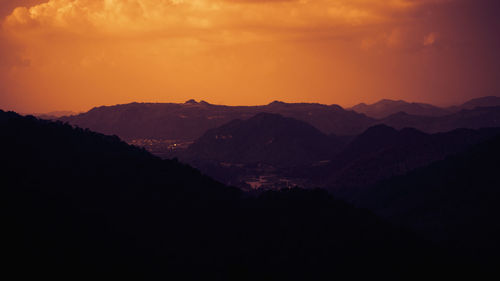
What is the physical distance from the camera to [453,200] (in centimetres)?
11394

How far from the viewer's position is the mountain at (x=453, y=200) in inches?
3627

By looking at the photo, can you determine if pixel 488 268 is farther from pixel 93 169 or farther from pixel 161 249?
pixel 93 169

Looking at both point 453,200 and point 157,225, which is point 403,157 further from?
point 157,225

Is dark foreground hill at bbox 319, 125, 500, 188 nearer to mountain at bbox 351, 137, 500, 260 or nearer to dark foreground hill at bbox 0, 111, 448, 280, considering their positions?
mountain at bbox 351, 137, 500, 260

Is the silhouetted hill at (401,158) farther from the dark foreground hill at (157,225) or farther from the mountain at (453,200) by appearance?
the dark foreground hill at (157,225)

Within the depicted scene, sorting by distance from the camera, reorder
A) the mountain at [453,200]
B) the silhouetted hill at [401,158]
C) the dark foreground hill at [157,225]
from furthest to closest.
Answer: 1. the silhouetted hill at [401,158]
2. the mountain at [453,200]
3. the dark foreground hill at [157,225]

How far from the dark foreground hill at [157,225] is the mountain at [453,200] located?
2132 centimetres

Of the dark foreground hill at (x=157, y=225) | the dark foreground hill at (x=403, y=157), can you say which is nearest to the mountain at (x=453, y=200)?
the dark foreground hill at (x=403, y=157)

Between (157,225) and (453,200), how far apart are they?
242ft

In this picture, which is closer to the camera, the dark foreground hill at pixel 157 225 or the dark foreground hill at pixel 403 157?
the dark foreground hill at pixel 157 225

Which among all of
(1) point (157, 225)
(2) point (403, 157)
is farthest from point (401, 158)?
(1) point (157, 225)

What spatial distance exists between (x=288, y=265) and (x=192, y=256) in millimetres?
13437

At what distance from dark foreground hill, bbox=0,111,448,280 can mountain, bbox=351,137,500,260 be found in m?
21.3

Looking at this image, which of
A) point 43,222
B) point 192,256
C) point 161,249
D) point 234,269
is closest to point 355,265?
point 234,269
